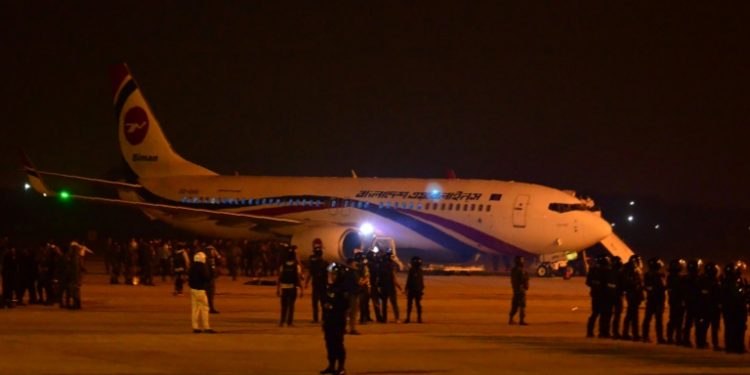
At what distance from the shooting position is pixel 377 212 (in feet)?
156

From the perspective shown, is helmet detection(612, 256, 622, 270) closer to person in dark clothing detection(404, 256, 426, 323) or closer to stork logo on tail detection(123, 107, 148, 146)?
person in dark clothing detection(404, 256, 426, 323)

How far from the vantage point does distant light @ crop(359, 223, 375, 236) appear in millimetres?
45812

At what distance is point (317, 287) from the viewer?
79.5ft

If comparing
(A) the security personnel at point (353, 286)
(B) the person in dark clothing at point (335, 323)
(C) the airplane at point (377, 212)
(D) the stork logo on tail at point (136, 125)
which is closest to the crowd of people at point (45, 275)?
(A) the security personnel at point (353, 286)

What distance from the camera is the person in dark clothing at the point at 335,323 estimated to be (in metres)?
16.6

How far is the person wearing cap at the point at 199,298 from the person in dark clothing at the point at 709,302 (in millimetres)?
8582

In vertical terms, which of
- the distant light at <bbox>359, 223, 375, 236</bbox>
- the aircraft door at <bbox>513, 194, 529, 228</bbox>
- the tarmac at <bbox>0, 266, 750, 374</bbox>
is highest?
the aircraft door at <bbox>513, 194, 529, 228</bbox>

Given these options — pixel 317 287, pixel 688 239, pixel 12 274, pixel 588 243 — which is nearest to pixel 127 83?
pixel 588 243

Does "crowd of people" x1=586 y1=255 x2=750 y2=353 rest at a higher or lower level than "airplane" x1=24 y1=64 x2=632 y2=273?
lower

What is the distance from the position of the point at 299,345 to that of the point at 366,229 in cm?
2596

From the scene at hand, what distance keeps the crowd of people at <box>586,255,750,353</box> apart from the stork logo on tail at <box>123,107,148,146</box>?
36.4 metres

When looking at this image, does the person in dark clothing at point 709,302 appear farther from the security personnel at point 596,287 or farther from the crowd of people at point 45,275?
the crowd of people at point 45,275

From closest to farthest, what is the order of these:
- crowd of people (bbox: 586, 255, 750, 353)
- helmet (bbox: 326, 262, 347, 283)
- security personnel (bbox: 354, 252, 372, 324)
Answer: helmet (bbox: 326, 262, 347, 283)
crowd of people (bbox: 586, 255, 750, 353)
security personnel (bbox: 354, 252, 372, 324)

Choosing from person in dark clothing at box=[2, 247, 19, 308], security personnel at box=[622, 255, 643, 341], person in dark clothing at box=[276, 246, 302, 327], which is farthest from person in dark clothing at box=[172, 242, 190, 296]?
security personnel at box=[622, 255, 643, 341]
